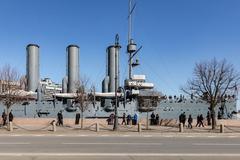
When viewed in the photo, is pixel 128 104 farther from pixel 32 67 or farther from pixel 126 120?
pixel 32 67

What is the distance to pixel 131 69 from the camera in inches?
2370

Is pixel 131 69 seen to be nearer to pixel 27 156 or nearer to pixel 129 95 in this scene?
pixel 129 95

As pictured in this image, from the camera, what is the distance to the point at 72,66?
62.7 m

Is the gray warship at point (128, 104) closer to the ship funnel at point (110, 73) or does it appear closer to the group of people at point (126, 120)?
the ship funnel at point (110, 73)

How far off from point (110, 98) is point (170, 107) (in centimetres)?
869

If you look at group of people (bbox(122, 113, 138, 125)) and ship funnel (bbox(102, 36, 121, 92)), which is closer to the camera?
group of people (bbox(122, 113, 138, 125))

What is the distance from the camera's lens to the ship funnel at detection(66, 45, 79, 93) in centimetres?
6194

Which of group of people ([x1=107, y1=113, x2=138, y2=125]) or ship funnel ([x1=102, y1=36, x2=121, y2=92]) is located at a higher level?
ship funnel ([x1=102, y1=36, x2=121, y2=92])

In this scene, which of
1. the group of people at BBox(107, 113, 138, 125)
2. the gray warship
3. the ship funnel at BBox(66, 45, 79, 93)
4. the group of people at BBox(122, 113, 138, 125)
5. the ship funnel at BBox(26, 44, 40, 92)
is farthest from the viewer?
the ship funnel at BBox(66, 45, 79, 93)

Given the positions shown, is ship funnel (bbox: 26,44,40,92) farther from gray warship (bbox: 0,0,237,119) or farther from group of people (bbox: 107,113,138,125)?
group of people (bbox: 107,113,138,125)

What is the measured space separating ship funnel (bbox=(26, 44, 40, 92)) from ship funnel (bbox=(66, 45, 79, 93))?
Result: 16.0ft

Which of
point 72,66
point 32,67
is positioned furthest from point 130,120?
point 32,67

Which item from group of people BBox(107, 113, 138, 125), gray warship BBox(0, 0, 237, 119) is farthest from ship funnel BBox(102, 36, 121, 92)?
group of people BBox(107, 113, 138, 125)

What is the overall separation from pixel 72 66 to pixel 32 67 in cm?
618
